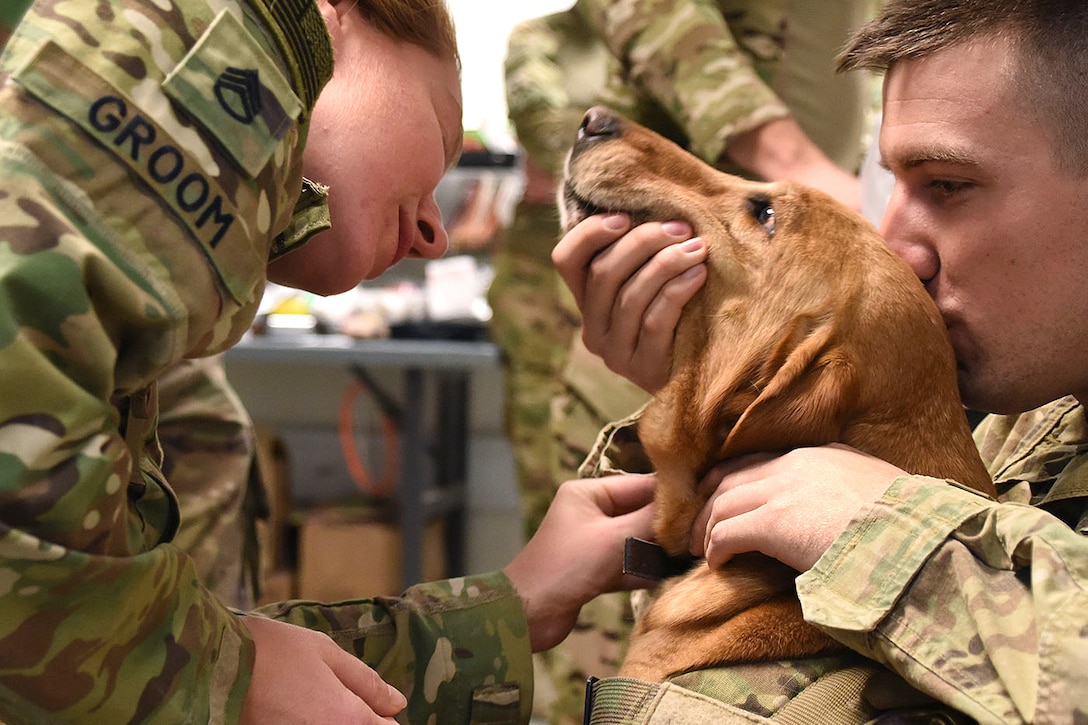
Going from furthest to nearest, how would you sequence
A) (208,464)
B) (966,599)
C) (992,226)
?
1. (208,464)
2. (992,226)
3. (966,599)

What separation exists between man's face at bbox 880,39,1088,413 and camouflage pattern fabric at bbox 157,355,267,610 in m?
1.07

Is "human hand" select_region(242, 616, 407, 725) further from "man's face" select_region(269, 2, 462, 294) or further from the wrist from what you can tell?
the wrist

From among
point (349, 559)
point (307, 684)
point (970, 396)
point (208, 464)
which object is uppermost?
point (970, 396)

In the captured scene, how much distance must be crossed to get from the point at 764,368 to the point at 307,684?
0.56 metres

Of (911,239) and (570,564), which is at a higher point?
(911,239)

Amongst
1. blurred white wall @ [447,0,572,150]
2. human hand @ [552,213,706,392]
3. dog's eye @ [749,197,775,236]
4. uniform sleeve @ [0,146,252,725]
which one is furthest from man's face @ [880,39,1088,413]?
blurred white wall @ [447,0,572,150]

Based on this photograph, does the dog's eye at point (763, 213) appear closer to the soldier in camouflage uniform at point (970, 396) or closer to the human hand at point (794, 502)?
the soldier in camouflage uniform at point (970, 396)

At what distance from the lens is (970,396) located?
110cm

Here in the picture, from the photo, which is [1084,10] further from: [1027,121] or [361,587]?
[361,587]

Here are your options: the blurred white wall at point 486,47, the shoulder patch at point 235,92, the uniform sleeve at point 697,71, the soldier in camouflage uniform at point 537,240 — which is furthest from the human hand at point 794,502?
the blurred white wall at point 486,47

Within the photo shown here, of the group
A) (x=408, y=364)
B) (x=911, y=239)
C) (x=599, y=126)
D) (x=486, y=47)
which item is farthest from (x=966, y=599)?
(x=486, y=47)

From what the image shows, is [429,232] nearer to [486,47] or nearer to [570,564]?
[570,564]

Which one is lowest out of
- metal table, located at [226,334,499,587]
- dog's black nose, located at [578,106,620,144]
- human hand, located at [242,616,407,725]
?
metal table, located at [226,334,499,587]

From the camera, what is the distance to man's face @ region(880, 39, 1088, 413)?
3.32 feet
